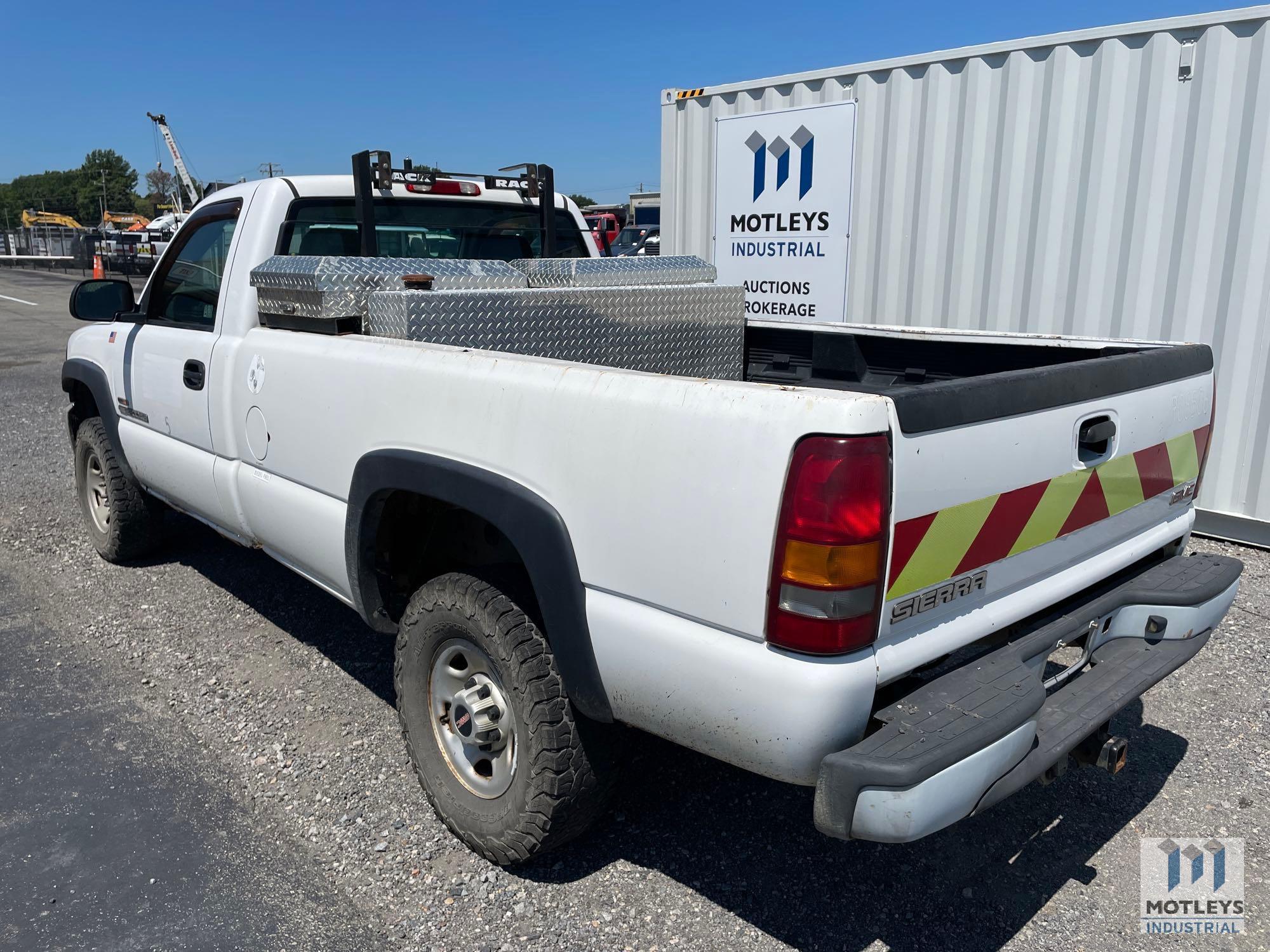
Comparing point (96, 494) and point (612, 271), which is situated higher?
point (612, 271)

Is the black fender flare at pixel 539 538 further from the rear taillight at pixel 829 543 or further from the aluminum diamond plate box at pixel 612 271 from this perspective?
the aluminum diamond plate box at pixel 612 271

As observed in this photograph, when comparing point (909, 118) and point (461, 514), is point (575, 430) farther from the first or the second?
point (909, 118)

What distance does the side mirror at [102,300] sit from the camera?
441 centimetres

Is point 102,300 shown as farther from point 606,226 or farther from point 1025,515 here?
point 606,226

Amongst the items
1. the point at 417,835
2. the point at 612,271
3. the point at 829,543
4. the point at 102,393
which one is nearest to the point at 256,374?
the point at 612,271

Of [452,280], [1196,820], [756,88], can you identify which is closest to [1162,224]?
[756,88]

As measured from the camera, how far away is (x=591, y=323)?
3457mm

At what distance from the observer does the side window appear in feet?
13.0

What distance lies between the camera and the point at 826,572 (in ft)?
6.30

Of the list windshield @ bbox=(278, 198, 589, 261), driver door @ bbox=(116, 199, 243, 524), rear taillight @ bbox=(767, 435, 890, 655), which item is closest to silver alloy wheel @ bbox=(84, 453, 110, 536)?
driver door @ bbox=(116, 199, 243, 524)

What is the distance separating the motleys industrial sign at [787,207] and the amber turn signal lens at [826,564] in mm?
4802

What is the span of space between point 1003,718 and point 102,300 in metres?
4.24

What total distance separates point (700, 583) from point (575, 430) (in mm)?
486

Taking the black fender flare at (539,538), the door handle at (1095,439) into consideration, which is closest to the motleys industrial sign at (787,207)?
the door handle at (1095,439)
